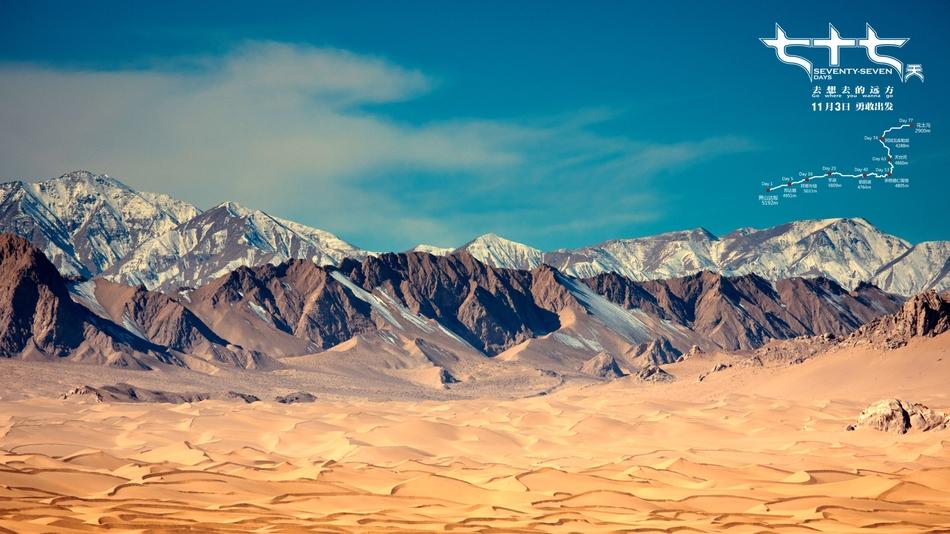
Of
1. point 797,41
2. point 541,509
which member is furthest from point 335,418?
point 541,509

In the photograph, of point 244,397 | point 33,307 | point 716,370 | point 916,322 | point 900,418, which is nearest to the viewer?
point 900,418

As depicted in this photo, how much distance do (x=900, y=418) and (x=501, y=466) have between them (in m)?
31.7

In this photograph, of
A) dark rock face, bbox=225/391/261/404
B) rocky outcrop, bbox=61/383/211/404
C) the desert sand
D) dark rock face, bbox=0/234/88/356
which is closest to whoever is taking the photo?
the desert sand

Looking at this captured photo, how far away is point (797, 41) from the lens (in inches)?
2817

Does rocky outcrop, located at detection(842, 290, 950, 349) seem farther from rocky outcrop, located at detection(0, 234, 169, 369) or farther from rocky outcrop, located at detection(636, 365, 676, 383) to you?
rocky outcrop, located at detection(0, 234, 169, 369)

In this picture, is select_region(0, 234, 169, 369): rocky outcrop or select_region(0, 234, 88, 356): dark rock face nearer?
select_region(0, 234, 169, 369): rocky outcrop

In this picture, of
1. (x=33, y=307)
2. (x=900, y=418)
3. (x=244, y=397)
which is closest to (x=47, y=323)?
(x=33, y=307)

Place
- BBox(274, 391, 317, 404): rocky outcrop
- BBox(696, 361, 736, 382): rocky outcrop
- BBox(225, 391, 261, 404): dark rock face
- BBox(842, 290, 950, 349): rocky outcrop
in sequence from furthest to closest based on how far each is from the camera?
Result: BBox(274, 391, 317, 404): rocky outcrop
BBox(696, 361, 736, 382): rocky outcrop
BBox(225, 391, 261, 404): dark rock face
BBox(842, 290, 950, 349): rocky outcrop

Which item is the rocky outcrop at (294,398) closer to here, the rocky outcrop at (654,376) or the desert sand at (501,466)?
the desert sand at (501,466)

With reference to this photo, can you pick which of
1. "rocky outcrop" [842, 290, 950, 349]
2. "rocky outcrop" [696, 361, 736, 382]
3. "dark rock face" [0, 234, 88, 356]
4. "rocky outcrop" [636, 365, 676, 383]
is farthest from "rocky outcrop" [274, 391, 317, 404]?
"rocky outcrop" [842, 290, 950, 349]

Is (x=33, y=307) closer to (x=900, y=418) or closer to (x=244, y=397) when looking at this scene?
(x=244, y=397)

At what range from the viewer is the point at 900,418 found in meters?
79.9

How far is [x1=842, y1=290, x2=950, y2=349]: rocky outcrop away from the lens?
121 m

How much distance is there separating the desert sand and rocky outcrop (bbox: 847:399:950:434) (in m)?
1.13
